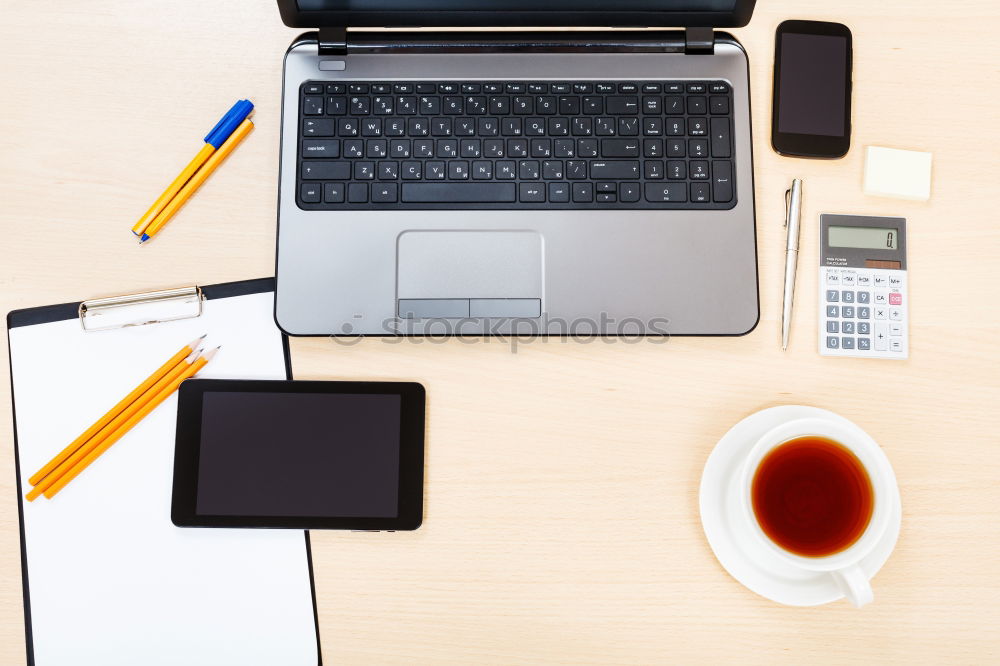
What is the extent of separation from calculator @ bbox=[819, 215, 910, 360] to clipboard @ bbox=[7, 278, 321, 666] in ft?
1.80

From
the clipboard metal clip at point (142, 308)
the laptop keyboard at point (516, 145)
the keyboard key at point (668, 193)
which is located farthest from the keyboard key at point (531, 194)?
the clipboard metal clip at point (142, 308)

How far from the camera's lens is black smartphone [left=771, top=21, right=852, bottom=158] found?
26.6 inches

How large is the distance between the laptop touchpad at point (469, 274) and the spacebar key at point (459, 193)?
0.11 ft

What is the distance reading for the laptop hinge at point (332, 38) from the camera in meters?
0.67

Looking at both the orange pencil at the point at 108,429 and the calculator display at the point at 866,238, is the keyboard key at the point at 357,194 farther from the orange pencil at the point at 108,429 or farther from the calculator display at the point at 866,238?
the calculator display at the point at 866,238

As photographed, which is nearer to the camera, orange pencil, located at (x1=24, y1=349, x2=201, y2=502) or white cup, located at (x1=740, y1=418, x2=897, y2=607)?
white cup, located at (x1=740, y1=418, x2=897, y2=607)

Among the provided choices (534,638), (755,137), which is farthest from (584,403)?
(755,137)

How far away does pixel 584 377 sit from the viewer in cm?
65

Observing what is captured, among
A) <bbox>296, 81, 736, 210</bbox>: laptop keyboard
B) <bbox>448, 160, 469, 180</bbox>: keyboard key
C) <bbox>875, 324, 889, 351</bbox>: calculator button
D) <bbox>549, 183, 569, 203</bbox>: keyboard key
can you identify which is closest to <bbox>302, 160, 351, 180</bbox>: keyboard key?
<bbox>296, 81, 736, 210</bbox>: laptop keyboard

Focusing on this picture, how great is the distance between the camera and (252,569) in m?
0.62

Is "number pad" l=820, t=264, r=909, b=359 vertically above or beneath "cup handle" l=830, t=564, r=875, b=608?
above

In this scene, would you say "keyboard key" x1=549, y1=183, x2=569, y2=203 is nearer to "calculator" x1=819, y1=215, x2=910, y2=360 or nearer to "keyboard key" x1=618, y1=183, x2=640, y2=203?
"keyboard key" x1=618, y1=183, x2=640, y2=203

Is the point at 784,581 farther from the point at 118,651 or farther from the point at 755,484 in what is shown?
the point at 118,651

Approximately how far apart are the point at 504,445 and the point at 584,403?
89 mm
